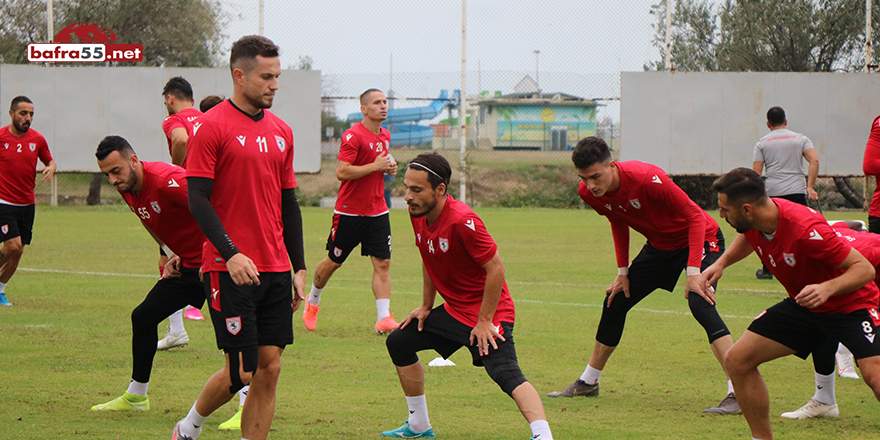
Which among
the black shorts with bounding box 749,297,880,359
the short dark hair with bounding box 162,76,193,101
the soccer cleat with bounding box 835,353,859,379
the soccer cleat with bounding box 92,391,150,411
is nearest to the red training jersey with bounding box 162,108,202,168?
the short dark hair with bounding box 162,76,193,101

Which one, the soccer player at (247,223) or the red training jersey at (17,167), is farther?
the red training jersey at (17,167)

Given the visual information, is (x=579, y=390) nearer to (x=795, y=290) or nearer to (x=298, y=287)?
(x=795, y=290)

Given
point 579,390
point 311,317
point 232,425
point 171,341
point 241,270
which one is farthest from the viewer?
point 311,317

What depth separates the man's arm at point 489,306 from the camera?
5.21 metres

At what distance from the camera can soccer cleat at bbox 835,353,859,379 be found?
24.1ft

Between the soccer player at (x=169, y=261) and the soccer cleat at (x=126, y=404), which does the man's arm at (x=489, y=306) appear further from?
the soccer cleat at (x=126, y=404)

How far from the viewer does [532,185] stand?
92.6ft

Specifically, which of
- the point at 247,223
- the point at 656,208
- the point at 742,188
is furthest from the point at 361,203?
the point at 742,188

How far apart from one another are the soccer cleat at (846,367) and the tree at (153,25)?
26.1 meters

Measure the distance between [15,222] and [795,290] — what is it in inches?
376

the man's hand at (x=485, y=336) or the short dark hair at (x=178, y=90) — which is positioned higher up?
the short dark hair at (x=178, y=90)

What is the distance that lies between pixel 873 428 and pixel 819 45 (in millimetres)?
24409

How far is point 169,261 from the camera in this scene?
6.16 meters

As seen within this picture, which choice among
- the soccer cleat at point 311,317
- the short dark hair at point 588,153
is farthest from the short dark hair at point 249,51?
the soccer cleat at point 311,317
